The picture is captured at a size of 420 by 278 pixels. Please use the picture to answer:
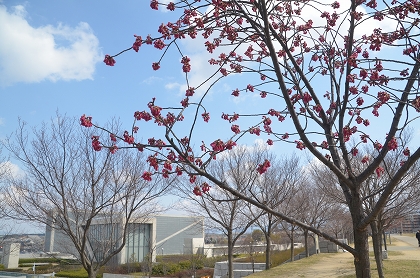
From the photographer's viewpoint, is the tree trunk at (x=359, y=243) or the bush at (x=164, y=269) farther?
the bush at (x=164, y=269)

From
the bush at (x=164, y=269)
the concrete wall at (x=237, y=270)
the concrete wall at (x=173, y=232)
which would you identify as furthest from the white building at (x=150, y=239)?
the concrete wall at (x=237, y=270)

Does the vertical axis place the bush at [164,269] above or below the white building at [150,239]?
below

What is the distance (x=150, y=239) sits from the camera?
25078 mm

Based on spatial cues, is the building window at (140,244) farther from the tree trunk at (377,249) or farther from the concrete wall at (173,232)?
the tree trunk at (377,249)

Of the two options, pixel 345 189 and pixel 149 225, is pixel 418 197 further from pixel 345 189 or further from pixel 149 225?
pixel 149 225

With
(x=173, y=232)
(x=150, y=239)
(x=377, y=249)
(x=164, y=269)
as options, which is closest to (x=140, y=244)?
(x=150, y=239)

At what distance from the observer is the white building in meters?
16.2

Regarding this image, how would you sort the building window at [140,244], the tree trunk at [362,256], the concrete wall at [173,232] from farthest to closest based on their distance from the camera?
the concrete wall at [173,232] < the building window at [140,244] < the tree trunk at [362,256]

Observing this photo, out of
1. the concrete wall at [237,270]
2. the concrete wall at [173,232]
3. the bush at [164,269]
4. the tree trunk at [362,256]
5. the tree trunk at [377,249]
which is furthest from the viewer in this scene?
the concrete wall at [173,232]

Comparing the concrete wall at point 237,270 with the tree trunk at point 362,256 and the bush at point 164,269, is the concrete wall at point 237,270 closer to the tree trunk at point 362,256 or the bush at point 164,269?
the bush at point 164,269

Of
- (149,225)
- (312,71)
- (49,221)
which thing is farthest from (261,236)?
(312,71)

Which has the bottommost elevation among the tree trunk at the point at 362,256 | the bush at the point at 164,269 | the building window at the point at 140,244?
the bush at the point at 164,269

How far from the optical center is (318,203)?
22.7m

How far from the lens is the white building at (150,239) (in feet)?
53.1
